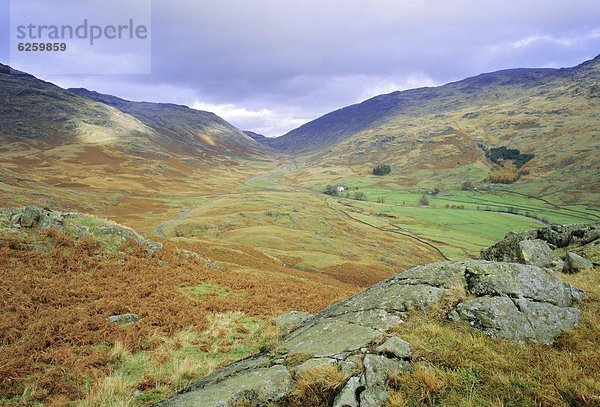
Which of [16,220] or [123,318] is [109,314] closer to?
[123,318]

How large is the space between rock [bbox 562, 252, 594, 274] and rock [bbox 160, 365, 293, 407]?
47.7 feet

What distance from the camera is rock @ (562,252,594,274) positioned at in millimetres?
14500

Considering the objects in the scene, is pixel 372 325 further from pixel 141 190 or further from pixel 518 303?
pixel 141 190

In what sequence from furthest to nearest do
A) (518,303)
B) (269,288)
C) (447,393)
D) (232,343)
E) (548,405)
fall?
1. (269,288)
2. (232,343)
3. (518,303)
4. (447,393)
5. (548,405)

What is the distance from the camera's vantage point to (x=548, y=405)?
5.77 m

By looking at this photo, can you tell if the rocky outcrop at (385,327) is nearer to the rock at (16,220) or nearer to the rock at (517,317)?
the rock at (517,317)

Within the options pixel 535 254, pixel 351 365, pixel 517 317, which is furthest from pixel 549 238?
pixel 351 365

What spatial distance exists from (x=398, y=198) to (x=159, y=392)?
188 meters

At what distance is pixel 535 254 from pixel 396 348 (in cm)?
1363

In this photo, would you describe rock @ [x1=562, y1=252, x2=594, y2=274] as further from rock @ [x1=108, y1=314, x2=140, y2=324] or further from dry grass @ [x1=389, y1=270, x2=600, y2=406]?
rock @ [x1=108, y1=314, x2=140, y2=324]

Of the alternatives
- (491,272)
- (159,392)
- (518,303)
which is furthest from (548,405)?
(159,392)

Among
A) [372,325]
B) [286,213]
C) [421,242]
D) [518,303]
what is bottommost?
[421,242]

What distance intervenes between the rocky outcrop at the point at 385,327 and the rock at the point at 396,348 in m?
0.02

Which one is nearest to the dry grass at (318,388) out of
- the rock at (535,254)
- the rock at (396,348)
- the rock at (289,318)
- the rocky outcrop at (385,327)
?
the rocky outcrop at (385,327)
